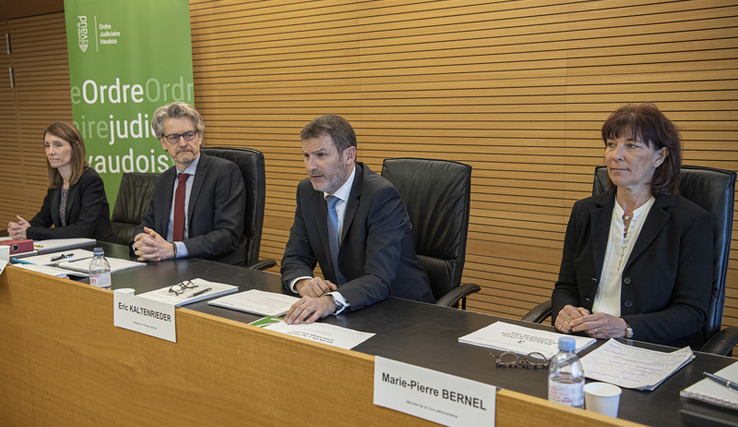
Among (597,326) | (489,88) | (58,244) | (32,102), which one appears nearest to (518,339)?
(597,326)

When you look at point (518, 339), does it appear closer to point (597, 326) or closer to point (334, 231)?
point (597, 326)

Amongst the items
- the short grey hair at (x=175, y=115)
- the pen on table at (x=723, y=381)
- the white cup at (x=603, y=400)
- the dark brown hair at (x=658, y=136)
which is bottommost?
the pen on table at (x=723, y=381)

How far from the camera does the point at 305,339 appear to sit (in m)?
1.52

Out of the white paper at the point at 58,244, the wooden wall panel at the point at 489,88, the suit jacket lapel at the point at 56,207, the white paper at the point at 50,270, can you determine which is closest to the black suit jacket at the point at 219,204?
the white paper at the point at 58,244

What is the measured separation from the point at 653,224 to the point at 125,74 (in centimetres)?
421

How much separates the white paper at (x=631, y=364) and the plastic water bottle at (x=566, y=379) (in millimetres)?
166

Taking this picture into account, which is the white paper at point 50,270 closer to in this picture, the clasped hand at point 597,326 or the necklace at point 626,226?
the clasped hand at point 597,326

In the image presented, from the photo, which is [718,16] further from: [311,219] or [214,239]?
[214,239]

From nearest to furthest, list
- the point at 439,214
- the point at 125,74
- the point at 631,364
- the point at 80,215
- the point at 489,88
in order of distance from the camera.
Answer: the point at 631,364
the point at 439,214
the point at 80,215
the point at 489,88
the point at 125,74

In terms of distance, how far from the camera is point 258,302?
1944 mm

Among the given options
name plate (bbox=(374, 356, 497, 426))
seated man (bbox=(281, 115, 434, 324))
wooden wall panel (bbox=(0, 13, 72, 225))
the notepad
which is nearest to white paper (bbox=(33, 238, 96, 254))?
seated man (bbox=(281, 115, 434, 324))

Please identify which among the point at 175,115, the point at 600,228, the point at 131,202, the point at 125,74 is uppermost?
the point at 125,74

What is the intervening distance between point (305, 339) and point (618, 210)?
1.20 m

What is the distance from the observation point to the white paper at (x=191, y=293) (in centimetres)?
194
